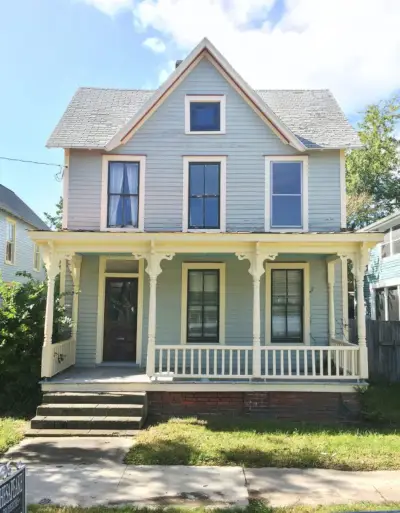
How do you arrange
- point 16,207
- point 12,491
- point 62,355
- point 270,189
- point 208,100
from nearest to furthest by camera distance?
1. point 12,491
2. point 62,355
3. point 270,189
4. point 208,100
5. point 16,207

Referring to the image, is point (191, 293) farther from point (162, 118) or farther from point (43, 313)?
point (162, 118)

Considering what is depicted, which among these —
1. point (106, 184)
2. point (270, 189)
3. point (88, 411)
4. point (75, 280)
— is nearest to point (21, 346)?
point (75, 280)

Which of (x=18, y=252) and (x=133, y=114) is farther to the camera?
(x=18, y=252)

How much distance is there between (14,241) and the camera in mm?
20703

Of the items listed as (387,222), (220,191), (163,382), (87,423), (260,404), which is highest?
(387,222)

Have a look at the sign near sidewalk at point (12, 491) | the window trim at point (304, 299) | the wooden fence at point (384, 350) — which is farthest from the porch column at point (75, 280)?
the wooden fence at point (384, 350)

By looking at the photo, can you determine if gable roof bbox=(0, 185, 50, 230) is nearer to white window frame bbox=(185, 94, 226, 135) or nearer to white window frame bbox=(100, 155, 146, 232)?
white window frame bbox=(100, 155, 146, 232)

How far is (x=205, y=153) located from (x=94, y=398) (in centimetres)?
641

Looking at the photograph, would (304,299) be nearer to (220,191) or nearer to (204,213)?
(204,213)

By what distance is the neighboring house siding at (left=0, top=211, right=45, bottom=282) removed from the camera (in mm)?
19422

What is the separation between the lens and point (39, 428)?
8.04 meters

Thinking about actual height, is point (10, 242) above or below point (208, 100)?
below

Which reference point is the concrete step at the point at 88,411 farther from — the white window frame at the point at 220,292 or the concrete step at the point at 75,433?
the white window frame at the point at 220,292

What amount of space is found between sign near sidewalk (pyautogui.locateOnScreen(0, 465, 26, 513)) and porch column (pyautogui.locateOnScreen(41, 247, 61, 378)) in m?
6.15
